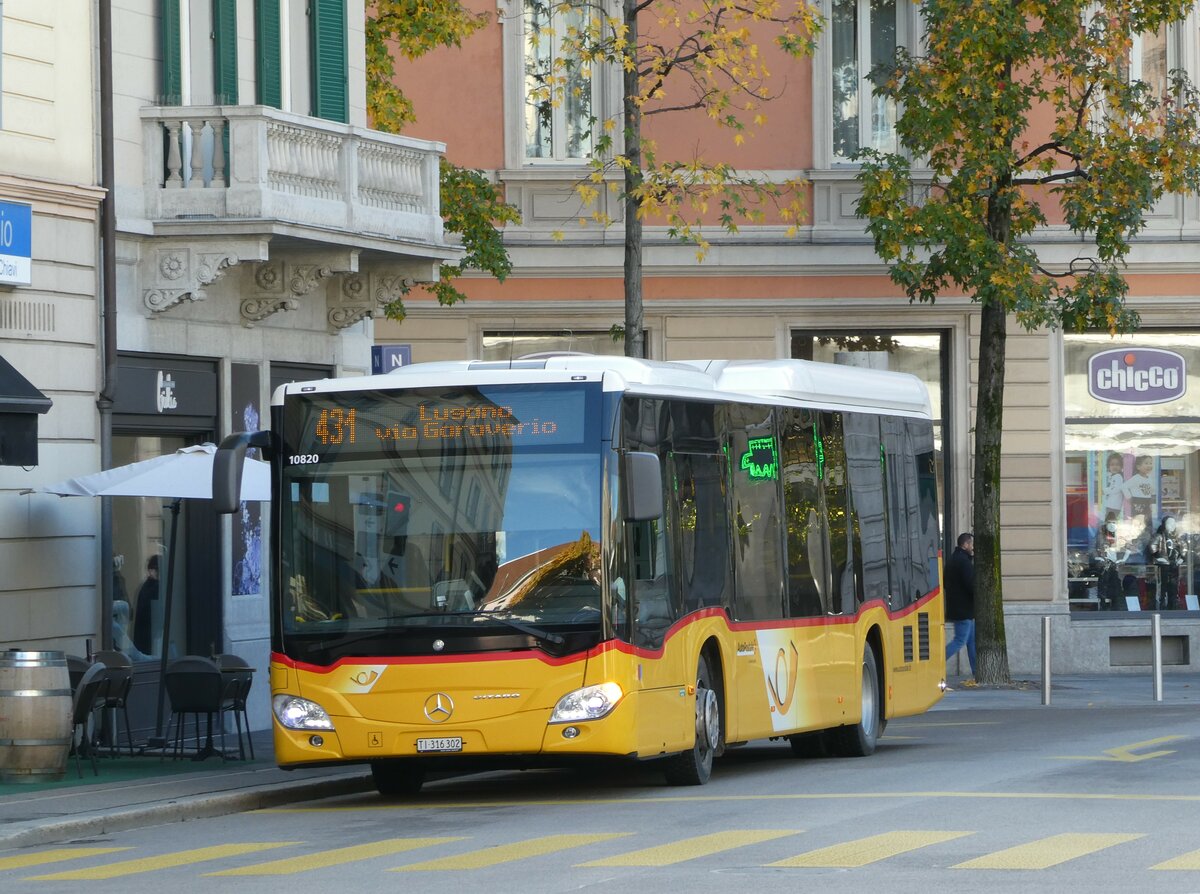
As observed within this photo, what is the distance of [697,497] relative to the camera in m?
15.5

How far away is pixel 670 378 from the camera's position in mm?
15172

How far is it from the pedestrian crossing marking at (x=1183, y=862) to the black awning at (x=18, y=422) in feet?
31.4

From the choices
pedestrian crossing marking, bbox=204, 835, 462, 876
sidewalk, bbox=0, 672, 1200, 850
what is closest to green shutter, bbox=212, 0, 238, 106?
sidewalk, bbox=0, 672, 1200, 850

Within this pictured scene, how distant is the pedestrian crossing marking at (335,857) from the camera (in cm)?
1109

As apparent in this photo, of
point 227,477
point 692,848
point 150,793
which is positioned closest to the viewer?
point 692,848

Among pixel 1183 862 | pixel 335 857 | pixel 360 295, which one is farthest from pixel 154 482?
pixel 1183 862

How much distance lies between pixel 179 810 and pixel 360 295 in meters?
9.80

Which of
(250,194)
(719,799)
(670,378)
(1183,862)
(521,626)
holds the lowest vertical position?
(719,799)

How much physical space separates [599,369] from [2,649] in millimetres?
6489

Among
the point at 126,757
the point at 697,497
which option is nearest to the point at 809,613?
the point at 697,497

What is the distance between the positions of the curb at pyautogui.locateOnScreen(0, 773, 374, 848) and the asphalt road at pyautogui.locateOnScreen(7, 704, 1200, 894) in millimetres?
161

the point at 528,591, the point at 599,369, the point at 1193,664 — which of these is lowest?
the point at 1193,664

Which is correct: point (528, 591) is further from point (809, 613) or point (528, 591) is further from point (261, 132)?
point (261, 132)

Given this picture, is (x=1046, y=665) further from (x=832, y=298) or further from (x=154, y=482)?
(x=154, y=482)
